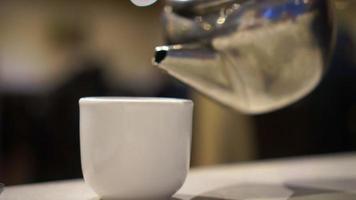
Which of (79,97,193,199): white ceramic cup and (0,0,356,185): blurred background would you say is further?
(0,0,356,185): blurred background

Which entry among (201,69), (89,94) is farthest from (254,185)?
Answer: (89,94)

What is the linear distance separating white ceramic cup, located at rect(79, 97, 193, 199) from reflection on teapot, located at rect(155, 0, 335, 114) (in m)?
0.08

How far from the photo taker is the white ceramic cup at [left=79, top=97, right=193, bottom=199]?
41 centimetres

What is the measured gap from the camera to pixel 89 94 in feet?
5.06

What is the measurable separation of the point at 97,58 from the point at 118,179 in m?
1.66

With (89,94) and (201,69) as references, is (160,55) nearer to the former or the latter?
(201,69)

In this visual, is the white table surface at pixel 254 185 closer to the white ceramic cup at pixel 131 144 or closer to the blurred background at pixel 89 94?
the white ceramic cup at pixel 131 144

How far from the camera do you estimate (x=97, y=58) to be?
6.70 ft

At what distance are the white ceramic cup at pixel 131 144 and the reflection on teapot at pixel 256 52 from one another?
0.27 ft

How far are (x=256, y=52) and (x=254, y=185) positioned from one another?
0.14 metres

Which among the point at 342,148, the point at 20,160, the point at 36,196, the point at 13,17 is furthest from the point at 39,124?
the point at 36,196

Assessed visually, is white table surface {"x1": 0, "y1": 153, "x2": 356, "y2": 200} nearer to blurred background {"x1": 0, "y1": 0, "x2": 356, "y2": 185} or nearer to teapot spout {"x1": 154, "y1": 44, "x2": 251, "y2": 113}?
teapot spout {"x1": 154, "y1": 44, "x2": 251, "y2": 113}

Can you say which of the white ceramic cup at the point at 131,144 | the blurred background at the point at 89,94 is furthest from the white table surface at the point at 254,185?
the blurred background at the point at 89,94

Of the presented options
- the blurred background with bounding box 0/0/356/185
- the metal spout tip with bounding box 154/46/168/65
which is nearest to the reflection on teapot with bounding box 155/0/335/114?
the metal spout tip with bounding box 154/46/168/65
